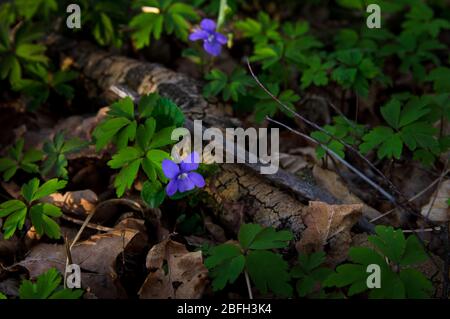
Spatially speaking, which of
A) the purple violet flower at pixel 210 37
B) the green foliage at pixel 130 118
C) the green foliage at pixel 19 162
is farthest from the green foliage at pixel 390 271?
the green foliage at pixel 19 162

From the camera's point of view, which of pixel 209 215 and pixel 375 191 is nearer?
pixel 209 215

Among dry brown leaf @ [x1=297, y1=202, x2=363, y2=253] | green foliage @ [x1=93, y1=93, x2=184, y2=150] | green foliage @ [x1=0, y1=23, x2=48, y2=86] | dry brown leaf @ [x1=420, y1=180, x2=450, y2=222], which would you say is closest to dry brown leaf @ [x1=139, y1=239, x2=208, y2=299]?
dry brown leaf @ [x1=297, y1=202, x2=363, y2=253]

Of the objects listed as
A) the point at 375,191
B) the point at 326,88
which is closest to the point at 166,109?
the point at 375,191

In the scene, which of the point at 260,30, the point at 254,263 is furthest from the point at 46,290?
the point at 260,30

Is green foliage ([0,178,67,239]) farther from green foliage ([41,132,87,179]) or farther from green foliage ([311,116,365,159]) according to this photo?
green foliage ([311,116,365,159])

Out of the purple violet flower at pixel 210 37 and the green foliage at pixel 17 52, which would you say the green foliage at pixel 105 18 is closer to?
the green foliage at pixel 17 52

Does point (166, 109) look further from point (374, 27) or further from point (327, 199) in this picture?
point (374, 27)
